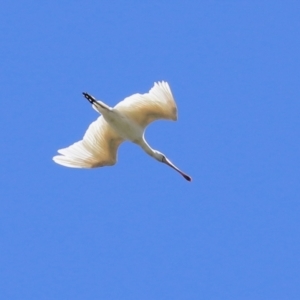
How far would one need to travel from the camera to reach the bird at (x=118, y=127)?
80.6 feet

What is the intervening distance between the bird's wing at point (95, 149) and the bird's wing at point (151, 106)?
0.87m

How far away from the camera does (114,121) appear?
25.2 m

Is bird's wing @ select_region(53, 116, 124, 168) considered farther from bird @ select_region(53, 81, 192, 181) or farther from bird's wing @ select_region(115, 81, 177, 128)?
bird's wing @ select_region(115, 81, 177, 128)

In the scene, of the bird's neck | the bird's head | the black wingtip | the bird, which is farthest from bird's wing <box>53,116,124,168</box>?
the black wingtip

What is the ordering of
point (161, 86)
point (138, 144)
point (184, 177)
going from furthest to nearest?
point (184, 177), point (138, 144), point (161, 86)

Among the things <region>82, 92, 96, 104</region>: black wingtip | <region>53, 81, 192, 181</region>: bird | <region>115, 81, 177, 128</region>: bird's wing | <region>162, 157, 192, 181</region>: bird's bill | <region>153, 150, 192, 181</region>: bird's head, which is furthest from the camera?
<region>162, 157, 192, 181</region>: bird's bill

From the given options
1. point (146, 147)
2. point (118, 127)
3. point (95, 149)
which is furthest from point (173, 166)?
point (118, 127)

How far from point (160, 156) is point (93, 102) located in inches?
94.1

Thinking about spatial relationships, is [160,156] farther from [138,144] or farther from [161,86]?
[161,86]

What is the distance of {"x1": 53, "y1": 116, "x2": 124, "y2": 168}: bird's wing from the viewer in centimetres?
2598

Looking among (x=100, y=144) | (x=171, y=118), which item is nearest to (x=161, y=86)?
(x=171, y=118)

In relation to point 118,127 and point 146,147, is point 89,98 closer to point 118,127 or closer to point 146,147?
point 118,127

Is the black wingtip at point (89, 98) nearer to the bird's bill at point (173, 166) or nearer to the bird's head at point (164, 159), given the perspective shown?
the bird's head at point (164, 159)

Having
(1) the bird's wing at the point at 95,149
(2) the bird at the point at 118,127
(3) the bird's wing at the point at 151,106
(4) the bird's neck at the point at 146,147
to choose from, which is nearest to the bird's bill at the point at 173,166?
(2) the bird at the point at 118,127
